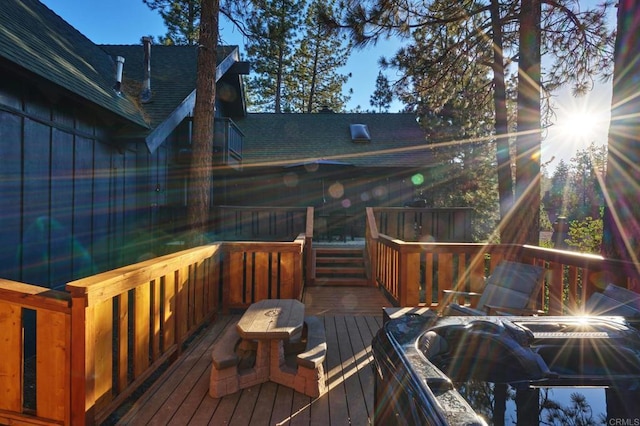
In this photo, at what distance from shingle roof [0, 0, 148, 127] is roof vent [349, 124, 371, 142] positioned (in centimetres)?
850

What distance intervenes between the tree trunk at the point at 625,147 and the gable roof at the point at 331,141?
870 cm

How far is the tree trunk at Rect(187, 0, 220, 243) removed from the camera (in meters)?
6.24

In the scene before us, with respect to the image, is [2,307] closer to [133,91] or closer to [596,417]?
[596,417]

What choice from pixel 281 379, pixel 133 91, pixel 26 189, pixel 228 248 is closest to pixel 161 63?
pixel 133 91

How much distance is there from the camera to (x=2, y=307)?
193 cm

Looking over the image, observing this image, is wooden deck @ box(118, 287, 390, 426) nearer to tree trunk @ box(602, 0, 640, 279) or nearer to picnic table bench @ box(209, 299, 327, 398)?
picnic table bench @ box(209, 299, 327, 398)

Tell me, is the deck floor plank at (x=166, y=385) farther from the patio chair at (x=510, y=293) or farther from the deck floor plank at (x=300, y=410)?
the patio chair at (x=510, y=293)

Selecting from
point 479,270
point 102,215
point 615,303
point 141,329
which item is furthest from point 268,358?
point 102,215

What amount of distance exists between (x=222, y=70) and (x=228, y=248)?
741cm

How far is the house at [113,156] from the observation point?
4.33 m

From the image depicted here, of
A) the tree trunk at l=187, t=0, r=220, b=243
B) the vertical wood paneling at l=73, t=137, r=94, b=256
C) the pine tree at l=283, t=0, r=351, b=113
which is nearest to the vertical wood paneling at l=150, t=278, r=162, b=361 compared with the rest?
the tree trunk at l=187, t=0, r=220, b=243

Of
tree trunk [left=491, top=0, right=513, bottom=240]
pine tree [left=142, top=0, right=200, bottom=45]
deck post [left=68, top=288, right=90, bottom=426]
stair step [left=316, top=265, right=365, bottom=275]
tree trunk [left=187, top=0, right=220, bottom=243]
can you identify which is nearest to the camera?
deck post [left=68, top=288, right=90, bottom=426]

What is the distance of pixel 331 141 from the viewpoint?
546 inches

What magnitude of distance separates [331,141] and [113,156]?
873 centimetres
